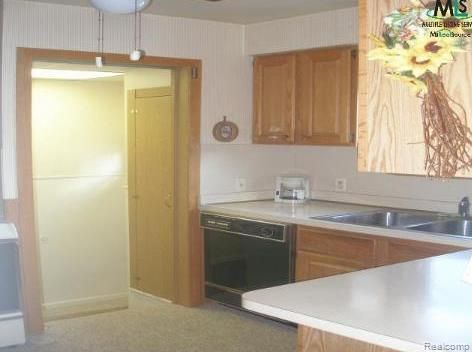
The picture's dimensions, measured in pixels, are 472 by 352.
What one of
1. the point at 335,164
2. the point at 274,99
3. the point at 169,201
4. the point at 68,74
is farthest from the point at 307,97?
the point at 68,74

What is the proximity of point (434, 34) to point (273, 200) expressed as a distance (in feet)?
12.7

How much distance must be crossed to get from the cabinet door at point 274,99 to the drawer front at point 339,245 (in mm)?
952

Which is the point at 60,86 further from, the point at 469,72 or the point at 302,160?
the point at 469,72

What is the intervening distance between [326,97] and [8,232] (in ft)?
7.77

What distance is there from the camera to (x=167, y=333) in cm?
457

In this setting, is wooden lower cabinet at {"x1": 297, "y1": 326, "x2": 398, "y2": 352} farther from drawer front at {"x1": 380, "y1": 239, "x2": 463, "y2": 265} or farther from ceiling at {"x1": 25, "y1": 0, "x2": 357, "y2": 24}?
ceiling at {"x1": 25, "y1": 0, "x2": 357, "y2": 24}

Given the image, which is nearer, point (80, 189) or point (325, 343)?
point (325, 343)

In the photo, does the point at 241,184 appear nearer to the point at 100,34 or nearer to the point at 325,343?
the point at 100,34

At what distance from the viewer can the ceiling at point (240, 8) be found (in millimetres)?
4461

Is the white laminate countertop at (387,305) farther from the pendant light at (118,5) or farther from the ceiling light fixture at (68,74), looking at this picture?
the ceiling light fixture at (68,74)

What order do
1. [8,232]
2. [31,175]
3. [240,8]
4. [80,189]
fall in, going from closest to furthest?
[8,232]
[31,175]
[240,8]
[80,189]

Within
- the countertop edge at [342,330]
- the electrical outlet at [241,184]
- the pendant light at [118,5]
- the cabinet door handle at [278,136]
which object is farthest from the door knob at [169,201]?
the countertop edge at [342,330]

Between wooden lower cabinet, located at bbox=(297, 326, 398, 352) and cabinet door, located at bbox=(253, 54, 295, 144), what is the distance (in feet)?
9.53

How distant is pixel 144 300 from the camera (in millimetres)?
5605
